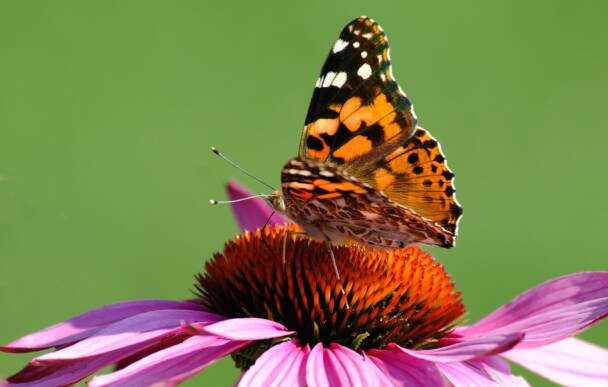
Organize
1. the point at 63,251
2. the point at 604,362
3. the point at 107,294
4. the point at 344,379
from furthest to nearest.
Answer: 1. the point at 107,294
2. the point at 63,251
3. the point at 604,362
4. the point at 344,379

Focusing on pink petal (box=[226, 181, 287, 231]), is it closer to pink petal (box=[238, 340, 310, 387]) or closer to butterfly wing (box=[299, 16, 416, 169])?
butterfly wing (box=[299, 16, 416, 169])

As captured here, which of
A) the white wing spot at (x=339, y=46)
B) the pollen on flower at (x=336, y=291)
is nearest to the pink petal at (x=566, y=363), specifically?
the pollen on flower at (x=336, y=291)

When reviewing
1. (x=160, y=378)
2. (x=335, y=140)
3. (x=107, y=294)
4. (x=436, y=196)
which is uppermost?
(x=107, y=294)

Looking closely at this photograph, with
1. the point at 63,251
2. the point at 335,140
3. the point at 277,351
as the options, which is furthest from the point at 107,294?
the point at 277,351

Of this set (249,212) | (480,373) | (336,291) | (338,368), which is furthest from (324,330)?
(249,212)

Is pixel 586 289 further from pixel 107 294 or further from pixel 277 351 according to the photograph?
pixel 107 294

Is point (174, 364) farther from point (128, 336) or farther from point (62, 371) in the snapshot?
point (62, 371)

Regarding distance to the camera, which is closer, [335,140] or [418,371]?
[418,371]
